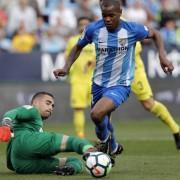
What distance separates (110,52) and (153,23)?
13.5 metres

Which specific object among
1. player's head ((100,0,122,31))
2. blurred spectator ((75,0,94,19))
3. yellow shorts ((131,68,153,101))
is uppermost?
blurred spectator ((75,0,94,19))

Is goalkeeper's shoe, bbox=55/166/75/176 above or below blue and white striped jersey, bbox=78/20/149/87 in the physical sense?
below

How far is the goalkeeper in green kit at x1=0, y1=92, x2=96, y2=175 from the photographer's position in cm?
938

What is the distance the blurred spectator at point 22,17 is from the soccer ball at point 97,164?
13.4m

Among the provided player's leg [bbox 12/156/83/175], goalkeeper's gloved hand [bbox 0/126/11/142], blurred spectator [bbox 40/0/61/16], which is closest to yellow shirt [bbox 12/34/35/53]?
blurred spectator [bbox 40/0/61/16]

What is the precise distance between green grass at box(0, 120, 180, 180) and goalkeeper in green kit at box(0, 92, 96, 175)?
0.14 meters

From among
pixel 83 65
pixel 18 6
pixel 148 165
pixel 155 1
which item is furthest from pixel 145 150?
pixel 155 1

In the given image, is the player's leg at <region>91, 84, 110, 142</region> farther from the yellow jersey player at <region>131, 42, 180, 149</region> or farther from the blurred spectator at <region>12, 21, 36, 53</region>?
the blurred spectator at <region>12, 21, 36, 53</region>

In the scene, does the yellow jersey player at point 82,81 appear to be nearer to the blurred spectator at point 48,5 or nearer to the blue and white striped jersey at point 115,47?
the blue and white striped jersey at point 115,47

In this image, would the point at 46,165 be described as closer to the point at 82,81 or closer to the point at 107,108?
the point at 107,108

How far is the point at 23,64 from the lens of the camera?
2038 centimetres

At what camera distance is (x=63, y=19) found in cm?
2280

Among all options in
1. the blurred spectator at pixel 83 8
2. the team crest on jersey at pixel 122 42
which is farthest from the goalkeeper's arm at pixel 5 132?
the blurred spectator at pixel 83 8

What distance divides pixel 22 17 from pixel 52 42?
1.25m
